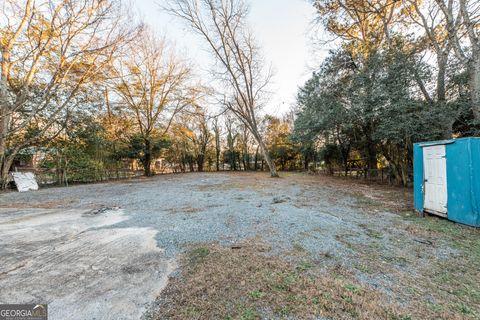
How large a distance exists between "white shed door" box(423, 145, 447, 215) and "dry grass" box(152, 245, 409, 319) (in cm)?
347

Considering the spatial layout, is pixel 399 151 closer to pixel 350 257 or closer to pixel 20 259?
pixel 350 257

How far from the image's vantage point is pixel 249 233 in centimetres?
298

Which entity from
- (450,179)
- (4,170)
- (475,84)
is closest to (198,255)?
(450,179)

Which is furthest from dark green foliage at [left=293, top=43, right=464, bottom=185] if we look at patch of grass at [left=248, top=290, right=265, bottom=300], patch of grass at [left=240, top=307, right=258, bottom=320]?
patch of grass at [left=240, top=307, right=258, bottom=320]

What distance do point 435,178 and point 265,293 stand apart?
4542 millimetres

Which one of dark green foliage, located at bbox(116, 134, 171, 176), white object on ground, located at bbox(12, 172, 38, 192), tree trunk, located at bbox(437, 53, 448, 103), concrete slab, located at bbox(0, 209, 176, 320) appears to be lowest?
concrete slab, located at bbox(0, 209, 176, 320)

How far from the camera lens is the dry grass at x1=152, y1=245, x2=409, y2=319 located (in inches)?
54.4

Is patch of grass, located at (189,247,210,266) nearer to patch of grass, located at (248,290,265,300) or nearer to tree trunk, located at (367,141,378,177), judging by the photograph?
patch of grass, located at (248,290,265,300)

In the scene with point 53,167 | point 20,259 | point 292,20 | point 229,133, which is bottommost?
point 20,259

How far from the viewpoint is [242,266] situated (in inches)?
78.7

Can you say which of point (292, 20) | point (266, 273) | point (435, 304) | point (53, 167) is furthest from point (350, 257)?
point (53, 167)

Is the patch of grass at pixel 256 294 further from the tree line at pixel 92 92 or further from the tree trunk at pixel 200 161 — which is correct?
the tree trunk at pixel 200 161

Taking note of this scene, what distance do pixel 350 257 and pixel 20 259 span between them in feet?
12.9

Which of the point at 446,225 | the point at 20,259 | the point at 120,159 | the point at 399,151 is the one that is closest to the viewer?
the point at 20,259
